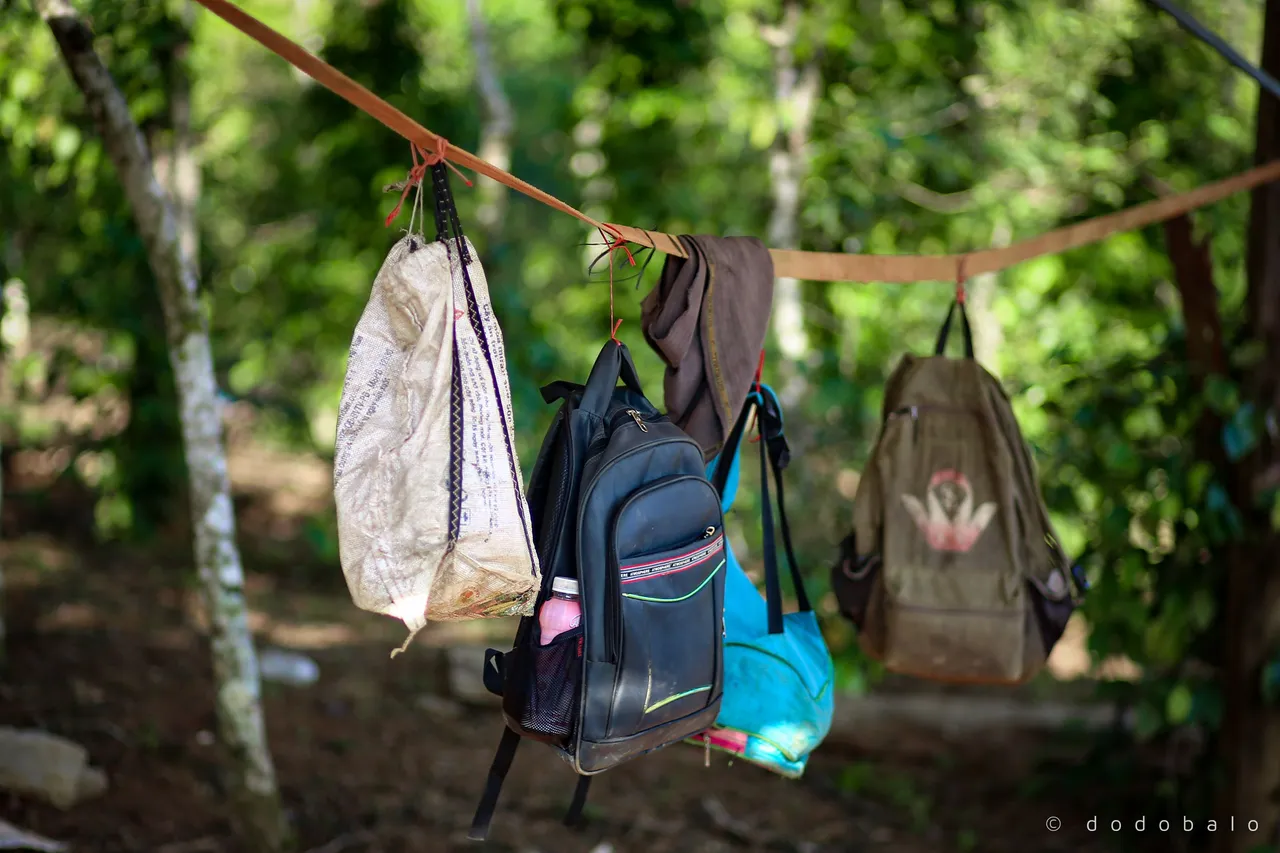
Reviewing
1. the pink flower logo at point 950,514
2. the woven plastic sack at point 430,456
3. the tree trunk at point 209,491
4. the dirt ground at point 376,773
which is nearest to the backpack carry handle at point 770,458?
the pink flower logo at point 950,514

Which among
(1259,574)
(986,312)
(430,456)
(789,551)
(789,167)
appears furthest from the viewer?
(986,312)

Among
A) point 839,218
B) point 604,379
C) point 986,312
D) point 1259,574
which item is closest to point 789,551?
point 604,379

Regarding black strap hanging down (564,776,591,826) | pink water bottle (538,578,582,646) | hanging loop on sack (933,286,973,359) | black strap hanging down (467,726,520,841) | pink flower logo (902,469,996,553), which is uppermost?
hanging loop on sack (933,286,973,359)

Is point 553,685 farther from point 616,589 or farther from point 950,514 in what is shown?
point 950,514

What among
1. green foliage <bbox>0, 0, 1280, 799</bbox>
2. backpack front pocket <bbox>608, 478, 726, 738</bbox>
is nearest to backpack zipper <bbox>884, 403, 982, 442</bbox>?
backpack front pocket <bbox>608, 478, 726, 738</bbox>

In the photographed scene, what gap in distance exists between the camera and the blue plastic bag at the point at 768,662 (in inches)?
72.9

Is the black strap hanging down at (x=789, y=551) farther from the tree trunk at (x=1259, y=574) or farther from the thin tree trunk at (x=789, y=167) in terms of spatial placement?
the thin tree trunk at (x=789, y=167)

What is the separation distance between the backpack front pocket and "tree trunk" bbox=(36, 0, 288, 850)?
1.61 meters

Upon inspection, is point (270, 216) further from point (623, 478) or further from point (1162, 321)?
point (623, 478)

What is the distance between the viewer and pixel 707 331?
1.81 meters

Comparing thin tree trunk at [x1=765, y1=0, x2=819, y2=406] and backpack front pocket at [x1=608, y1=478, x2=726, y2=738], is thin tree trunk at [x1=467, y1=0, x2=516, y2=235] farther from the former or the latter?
backpack front pocket at [x1=608, y1=478, x2=726, y2=738]

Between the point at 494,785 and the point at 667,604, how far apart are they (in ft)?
1.28

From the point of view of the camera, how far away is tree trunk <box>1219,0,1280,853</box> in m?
3.14

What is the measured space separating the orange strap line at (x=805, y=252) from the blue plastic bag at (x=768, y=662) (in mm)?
304
